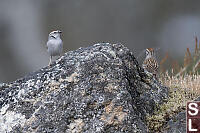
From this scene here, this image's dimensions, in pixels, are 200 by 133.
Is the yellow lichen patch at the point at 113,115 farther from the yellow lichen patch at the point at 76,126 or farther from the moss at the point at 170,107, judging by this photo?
the moss at the point at 170,107

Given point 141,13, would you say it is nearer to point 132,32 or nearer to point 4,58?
point 132,32

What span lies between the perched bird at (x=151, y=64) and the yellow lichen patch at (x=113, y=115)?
5.38 feet

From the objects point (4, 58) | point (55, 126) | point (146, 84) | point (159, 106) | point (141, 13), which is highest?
point (141, 13)

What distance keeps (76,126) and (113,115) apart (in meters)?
0.45

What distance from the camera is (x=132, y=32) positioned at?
21531 millimetres

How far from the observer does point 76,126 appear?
504cm

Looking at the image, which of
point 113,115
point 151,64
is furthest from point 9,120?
point 151,64

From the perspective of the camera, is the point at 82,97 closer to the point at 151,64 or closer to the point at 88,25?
the point at 151,64

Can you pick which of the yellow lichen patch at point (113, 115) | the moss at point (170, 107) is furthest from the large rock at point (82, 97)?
the moss at point (170, 107)

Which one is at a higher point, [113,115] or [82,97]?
[82,97]

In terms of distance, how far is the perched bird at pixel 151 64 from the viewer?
21.9 ft

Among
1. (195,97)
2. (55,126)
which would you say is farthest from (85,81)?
(195,97)

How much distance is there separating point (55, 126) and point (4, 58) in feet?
58.9

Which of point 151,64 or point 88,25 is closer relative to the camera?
point 151,64
